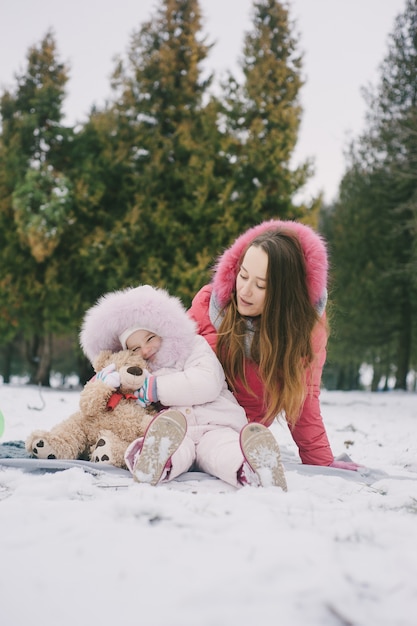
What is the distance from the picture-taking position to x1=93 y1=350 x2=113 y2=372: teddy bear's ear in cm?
340

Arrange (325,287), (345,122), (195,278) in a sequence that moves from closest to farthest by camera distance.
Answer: (325,287) → (195,278) → (345,122)

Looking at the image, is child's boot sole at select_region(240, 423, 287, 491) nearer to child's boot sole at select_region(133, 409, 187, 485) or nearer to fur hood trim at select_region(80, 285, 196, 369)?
child's boot sole at select_region(133, 409, 187, 485)

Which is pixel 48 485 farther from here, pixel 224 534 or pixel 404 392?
pixel 404 392

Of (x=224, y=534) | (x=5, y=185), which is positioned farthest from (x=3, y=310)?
(x=224, y=534)

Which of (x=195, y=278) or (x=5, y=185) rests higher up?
(x=5, y=185)

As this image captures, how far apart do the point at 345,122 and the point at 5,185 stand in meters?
9.82

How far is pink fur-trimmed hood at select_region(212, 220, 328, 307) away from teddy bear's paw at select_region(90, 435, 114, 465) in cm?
117

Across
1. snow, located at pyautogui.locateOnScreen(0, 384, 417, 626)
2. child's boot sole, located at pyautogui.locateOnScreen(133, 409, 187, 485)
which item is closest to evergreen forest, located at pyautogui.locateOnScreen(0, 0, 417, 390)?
child's boot sole, located at pyautogui.locateOnScreen(133, 409, 187, 485)

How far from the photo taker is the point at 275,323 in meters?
3.47

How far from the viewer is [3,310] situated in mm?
15180

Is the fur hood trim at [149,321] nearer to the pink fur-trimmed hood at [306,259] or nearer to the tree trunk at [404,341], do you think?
the pink fur-trimmed hood at [306,259]

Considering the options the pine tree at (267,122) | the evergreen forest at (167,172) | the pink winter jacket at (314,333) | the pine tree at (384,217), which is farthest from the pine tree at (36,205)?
the pink winter jacket at (314,333)

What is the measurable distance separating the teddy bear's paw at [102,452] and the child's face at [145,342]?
56cm

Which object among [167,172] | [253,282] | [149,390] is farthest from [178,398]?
[167,172]
